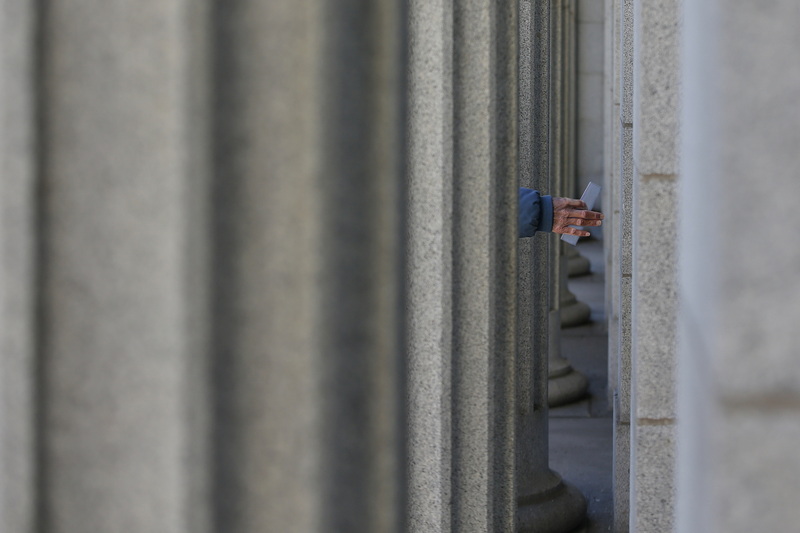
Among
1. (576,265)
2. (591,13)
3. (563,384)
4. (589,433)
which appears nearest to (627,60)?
(589,433)

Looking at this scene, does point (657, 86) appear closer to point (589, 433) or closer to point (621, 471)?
point (621, 471)

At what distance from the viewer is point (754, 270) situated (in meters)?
0.85

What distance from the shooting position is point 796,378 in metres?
0.85

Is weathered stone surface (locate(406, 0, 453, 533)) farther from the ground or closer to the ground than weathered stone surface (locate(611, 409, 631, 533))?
farther from the ground

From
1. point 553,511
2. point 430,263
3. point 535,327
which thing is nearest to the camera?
point 430,263

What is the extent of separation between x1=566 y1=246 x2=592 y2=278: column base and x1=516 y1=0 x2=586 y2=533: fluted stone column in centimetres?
1219

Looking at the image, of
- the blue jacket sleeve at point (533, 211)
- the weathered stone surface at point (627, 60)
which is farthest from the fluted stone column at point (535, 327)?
the blue jacket sleeve at point (533, 211)

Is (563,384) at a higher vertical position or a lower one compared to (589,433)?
higher

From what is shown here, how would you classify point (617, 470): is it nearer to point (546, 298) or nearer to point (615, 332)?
point (546, 298)

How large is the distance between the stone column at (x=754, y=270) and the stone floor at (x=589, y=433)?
6591 mm

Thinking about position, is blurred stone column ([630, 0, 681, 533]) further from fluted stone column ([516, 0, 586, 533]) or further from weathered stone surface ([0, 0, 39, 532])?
weathered stone surface ([0, 0, 39, 532])

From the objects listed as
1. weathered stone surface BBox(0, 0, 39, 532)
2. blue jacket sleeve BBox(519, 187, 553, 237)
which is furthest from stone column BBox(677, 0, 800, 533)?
blue jacket sleeve BBox(519, 187, 553, 237)

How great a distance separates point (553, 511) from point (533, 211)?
224 centimetres

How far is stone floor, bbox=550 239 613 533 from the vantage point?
26.1ft
